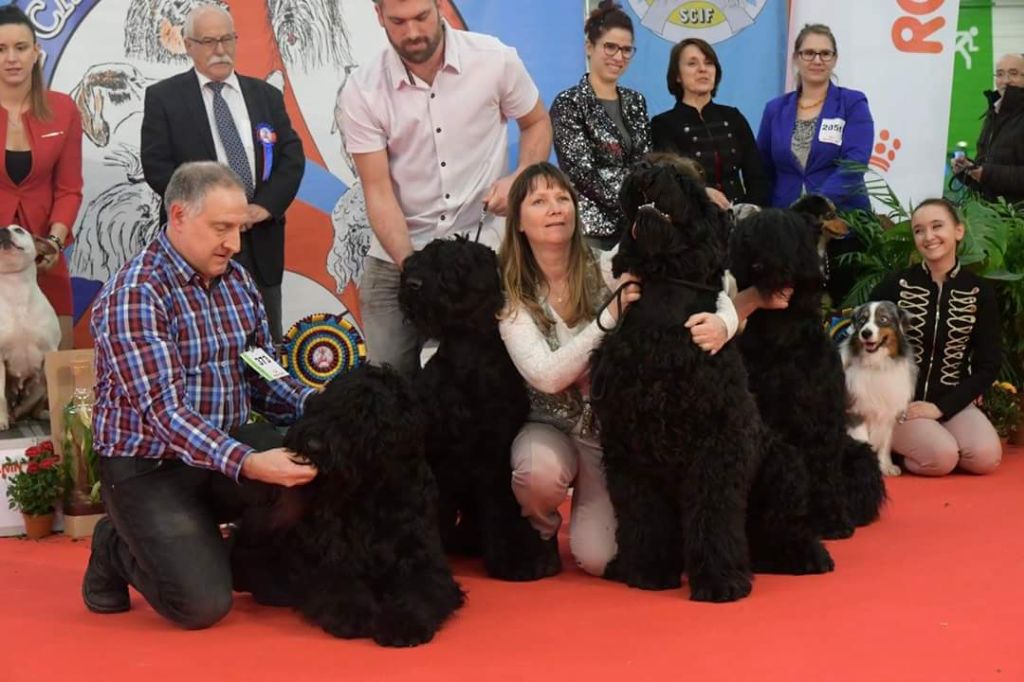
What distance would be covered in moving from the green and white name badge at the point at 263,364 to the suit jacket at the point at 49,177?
216 centimetres

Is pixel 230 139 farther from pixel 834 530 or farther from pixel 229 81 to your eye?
pixel 834 530

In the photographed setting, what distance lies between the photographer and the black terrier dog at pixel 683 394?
299cm

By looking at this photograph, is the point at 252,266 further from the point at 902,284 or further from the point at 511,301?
the point at 902,284

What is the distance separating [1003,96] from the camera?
5.98 m

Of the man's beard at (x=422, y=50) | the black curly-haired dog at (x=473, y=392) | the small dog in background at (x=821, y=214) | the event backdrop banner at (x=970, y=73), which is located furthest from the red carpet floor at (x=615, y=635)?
the event backdrop banner at (x=970, y=73)

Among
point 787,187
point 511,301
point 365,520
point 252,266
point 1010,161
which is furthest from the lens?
point 1010,161

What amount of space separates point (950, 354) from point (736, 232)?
1.91m

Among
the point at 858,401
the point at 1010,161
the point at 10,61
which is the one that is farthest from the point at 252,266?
the point at 1010,161

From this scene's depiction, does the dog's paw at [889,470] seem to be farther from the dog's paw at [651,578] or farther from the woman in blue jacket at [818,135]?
the dog's paw at [651,578]

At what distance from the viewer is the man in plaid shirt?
2918 millimetres

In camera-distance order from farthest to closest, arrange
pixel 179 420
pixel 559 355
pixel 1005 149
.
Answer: pixel 1005 149, pixel 559 355, pixel 179 420

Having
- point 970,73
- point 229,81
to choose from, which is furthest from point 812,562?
point 970,73

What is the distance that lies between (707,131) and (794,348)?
189cm

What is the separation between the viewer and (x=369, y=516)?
288 cm
